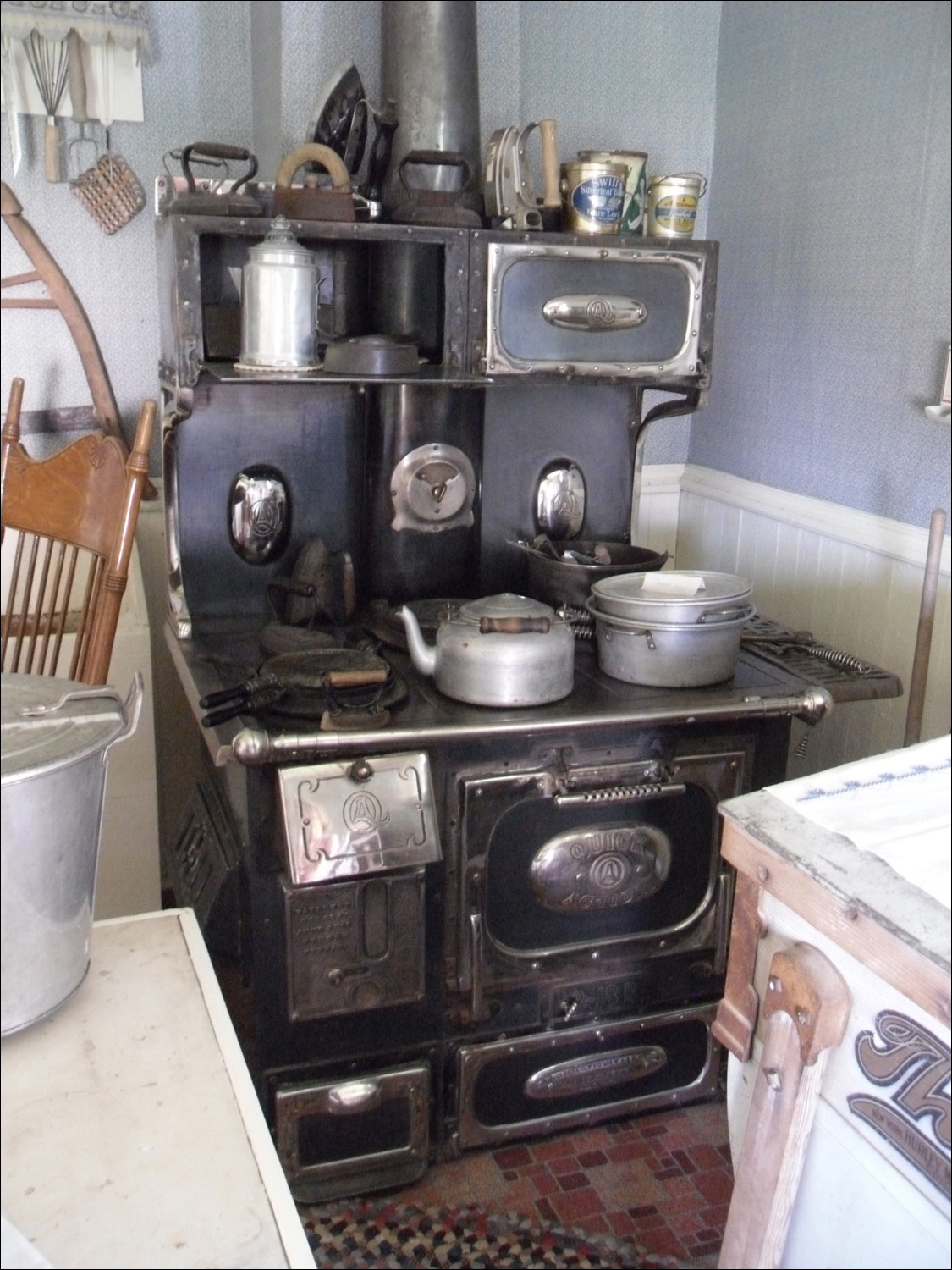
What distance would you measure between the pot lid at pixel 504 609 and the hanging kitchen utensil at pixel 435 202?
593mm

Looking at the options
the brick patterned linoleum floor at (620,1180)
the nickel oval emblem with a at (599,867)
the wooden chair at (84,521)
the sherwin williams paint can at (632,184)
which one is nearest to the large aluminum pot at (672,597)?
the nickel oval emblem with a at (599,867)

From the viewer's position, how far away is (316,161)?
1766 millimetres

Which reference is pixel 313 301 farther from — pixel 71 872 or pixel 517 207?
pixel 71 872

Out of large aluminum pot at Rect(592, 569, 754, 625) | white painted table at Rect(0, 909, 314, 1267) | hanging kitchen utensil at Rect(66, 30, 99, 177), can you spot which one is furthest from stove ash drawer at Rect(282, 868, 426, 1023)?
hanging kitchen utensil at Rect(66, 30, 99, 177)

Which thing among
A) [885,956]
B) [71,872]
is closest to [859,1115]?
[885,956]

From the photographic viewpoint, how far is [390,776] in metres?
1.64

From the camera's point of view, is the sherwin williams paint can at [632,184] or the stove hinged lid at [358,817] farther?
the sherwin williams paint can at [632,184]

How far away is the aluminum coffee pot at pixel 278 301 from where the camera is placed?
1.70 m

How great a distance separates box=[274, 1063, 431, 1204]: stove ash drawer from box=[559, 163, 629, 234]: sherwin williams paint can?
1.34 meters

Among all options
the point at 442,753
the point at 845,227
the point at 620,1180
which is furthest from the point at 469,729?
the point at 845,227

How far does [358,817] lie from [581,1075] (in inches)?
24.3

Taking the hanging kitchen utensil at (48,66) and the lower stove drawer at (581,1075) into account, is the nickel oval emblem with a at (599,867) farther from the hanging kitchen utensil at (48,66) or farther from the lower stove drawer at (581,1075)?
the hanging kitchen utensil at (48,66)

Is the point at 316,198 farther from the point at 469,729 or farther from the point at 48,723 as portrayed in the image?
the point at 48,723

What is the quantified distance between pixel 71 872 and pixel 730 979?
1.99 ft
